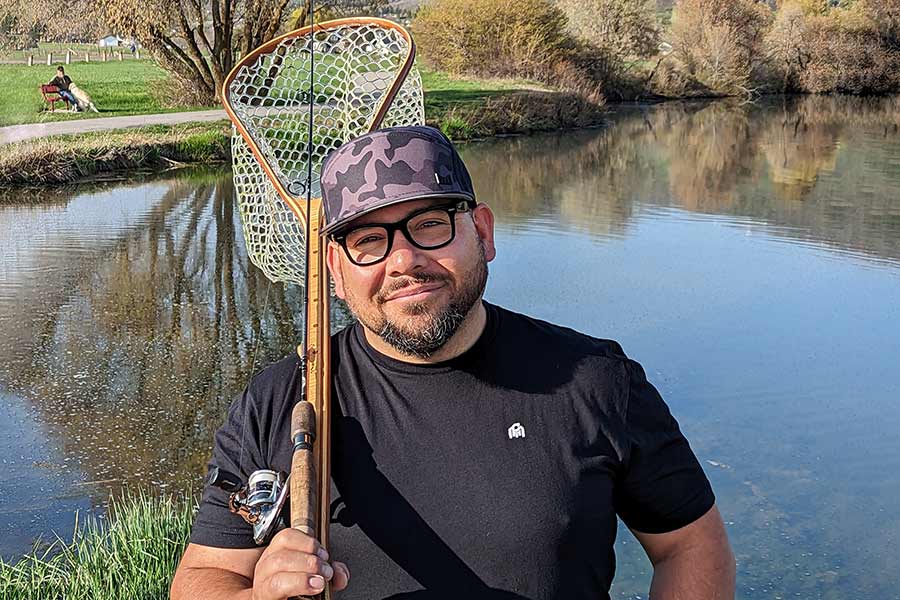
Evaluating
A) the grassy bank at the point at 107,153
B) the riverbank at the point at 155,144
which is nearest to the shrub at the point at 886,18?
the riverbank at the point at 155,144

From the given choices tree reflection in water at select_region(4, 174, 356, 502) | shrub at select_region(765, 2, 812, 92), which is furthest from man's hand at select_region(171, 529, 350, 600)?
shrub at select_region(765, 2, 812, 92)

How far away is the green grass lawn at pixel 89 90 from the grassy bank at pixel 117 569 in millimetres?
17911

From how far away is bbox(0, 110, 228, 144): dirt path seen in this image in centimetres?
1786

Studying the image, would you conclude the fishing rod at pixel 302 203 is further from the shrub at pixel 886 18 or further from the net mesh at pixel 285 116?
the shrub at pixel 886 18

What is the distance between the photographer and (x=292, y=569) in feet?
5.38

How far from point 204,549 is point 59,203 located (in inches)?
550

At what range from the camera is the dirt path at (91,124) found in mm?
17862

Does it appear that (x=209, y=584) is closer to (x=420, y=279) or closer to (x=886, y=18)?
(x=420, y=279)

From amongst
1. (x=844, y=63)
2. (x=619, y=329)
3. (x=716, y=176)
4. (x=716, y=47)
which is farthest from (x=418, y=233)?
(x=844, y=63)

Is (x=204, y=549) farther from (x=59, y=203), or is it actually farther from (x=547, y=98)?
(x=547, y=98)

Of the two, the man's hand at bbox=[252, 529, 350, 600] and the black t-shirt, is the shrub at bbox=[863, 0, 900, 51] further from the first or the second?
the man's hand at bbox=[252, 529, 350, 600]

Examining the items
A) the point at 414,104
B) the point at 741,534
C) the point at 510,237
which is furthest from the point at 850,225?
the point at 414,104

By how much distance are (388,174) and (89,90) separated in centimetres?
2815

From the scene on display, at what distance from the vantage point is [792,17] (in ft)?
149
